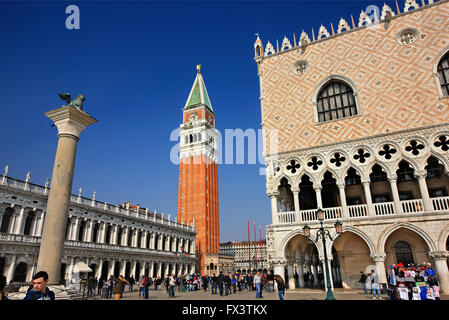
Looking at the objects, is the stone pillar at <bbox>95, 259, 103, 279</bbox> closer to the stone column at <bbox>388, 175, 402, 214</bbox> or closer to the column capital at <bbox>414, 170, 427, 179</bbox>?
the stone column at <bbox>388, 175, 402, 214</bbox>

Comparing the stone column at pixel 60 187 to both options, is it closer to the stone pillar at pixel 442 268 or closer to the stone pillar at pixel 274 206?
the stone pillar at pixel 274 206

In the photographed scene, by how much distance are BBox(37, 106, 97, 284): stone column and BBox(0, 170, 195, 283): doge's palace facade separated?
6.63 meters

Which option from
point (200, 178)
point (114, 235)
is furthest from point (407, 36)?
point (200, 178)

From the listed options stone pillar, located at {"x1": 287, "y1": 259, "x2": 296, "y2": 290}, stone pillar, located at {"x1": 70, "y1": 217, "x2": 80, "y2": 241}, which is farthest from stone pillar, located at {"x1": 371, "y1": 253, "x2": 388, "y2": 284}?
stone pillar, located at {"x1": 70, "y1": 217, "x2": 80, "y2": 241}

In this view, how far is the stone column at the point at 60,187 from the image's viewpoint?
31.8 feet

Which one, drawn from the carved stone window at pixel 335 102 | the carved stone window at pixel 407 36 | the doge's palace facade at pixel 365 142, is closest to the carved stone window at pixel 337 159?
the doge's palace facade at pixel 365 142

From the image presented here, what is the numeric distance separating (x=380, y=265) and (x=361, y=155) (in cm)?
585

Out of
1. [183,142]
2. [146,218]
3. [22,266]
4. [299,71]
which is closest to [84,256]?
[22,266]

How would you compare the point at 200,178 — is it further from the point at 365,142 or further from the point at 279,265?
the point at 365,142

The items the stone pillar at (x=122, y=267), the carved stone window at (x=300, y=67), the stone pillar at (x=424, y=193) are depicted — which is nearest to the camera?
the stone pillar at (x=424, y=193)

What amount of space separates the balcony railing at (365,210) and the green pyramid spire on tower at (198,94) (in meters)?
51.5
